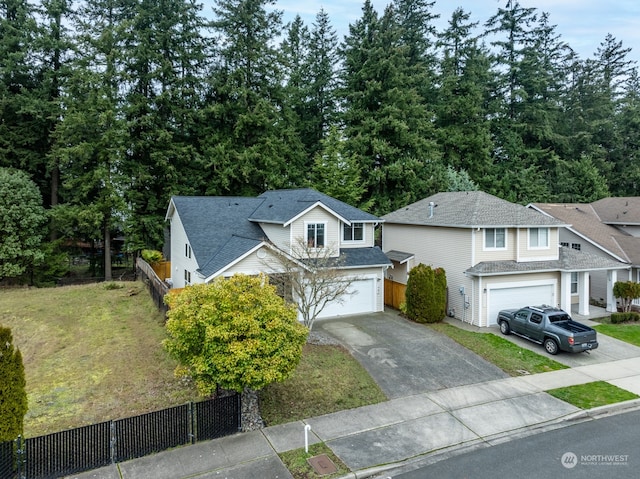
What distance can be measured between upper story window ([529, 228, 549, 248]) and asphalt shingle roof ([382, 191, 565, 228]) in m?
0.48

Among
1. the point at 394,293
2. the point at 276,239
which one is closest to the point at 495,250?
the point at 394,293

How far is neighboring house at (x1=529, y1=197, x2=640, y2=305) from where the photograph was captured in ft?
76.3

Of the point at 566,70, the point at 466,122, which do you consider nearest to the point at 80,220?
the point at 466,122

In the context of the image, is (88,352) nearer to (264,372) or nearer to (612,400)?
(264,372)

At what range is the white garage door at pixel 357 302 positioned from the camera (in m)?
20.1

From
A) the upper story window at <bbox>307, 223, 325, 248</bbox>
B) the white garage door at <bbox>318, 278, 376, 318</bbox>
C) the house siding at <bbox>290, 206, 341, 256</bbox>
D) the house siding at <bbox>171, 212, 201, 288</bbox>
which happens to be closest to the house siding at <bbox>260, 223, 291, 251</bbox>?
the house siding at <bbox>290, 206, 341, 256</bbox>

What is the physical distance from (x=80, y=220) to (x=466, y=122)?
33522mm

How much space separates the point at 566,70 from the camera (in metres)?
49.7

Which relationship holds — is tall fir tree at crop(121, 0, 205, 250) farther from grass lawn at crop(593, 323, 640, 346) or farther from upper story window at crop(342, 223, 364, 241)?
grass lawn at crop(593, 323, 640, 346)

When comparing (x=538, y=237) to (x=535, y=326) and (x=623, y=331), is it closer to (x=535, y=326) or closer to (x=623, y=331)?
(x=623, y=331)

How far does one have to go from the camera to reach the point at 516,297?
19.6m

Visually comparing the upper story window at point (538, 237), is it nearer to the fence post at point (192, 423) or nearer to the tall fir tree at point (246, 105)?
the fence post at point (192, 423)

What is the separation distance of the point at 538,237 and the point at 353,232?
9.22m

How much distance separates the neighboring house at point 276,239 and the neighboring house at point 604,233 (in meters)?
11.9
